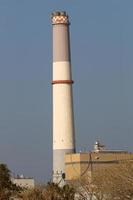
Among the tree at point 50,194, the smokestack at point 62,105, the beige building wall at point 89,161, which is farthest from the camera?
the smokestack at point 62,105

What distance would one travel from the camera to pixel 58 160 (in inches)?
2822

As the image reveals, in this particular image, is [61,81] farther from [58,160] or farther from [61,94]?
[58,160]

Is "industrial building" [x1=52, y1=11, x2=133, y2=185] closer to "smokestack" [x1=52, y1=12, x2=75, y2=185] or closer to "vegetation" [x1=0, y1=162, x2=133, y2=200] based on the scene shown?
"smokestack" [x1=52, y1=12, x2=75, y2=185]

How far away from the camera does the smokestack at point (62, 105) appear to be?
71.4 metres

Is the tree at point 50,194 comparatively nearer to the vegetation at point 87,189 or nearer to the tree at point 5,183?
the vegetation at point 87,189

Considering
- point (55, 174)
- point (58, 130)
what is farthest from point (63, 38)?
point (55, 174)

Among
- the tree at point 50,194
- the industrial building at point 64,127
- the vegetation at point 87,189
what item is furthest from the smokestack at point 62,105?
the tree at point 50,194

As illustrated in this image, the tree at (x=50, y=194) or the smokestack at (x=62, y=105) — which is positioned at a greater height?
the smokestack at (x=62, y=105)

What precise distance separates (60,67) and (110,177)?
75.6ft

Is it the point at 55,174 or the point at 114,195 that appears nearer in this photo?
the point at 114,195

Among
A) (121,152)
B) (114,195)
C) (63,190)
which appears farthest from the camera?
(121,152)

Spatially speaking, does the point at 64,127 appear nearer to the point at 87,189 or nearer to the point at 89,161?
the point at 89,161

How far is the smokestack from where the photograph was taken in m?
71.4

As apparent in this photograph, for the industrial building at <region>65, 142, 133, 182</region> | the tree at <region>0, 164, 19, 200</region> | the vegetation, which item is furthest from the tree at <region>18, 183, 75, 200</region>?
the industrial building at <region>65, 142, 133, 182</region>
